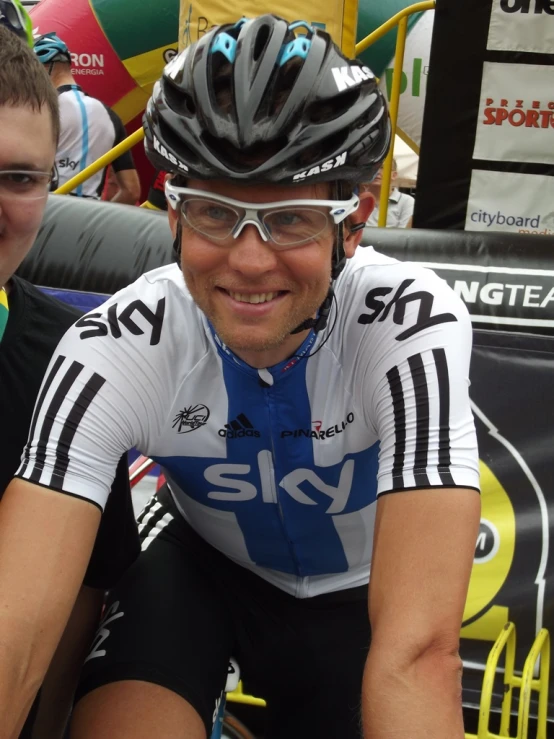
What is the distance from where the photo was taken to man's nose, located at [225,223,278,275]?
5.82 ft

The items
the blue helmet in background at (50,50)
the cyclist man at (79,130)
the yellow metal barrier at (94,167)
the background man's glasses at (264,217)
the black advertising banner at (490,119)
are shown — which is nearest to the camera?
the background man's glasses at (264,217)

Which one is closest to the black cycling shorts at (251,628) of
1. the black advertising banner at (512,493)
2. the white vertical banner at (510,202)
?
the black advertising banner at (512,493)

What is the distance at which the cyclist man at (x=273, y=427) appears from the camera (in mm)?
1685

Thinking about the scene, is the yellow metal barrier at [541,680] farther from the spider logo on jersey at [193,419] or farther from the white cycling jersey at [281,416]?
the spider logo on jersey at [193,419]

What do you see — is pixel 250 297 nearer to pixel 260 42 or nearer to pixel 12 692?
pixel 260 42

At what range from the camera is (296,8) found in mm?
4520

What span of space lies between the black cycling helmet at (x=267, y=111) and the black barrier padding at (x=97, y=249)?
6.47 feet

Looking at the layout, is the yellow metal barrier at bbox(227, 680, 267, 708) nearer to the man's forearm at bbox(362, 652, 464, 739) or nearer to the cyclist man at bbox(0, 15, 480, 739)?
the cyclist man at bbox(0, 15, 480, 739)

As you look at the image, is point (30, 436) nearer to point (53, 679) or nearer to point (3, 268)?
point (3, 268)

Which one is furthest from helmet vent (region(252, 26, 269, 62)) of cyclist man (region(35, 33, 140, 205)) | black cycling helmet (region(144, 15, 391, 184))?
cyclist man (region(35, 33, 140, 205))

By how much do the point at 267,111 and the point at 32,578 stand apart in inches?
43.7

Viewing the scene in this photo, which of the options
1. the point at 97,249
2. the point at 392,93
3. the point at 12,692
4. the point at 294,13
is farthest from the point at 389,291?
the point at 392,93

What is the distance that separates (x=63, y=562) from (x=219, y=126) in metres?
0.99

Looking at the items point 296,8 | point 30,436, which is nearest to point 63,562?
point 30,436
